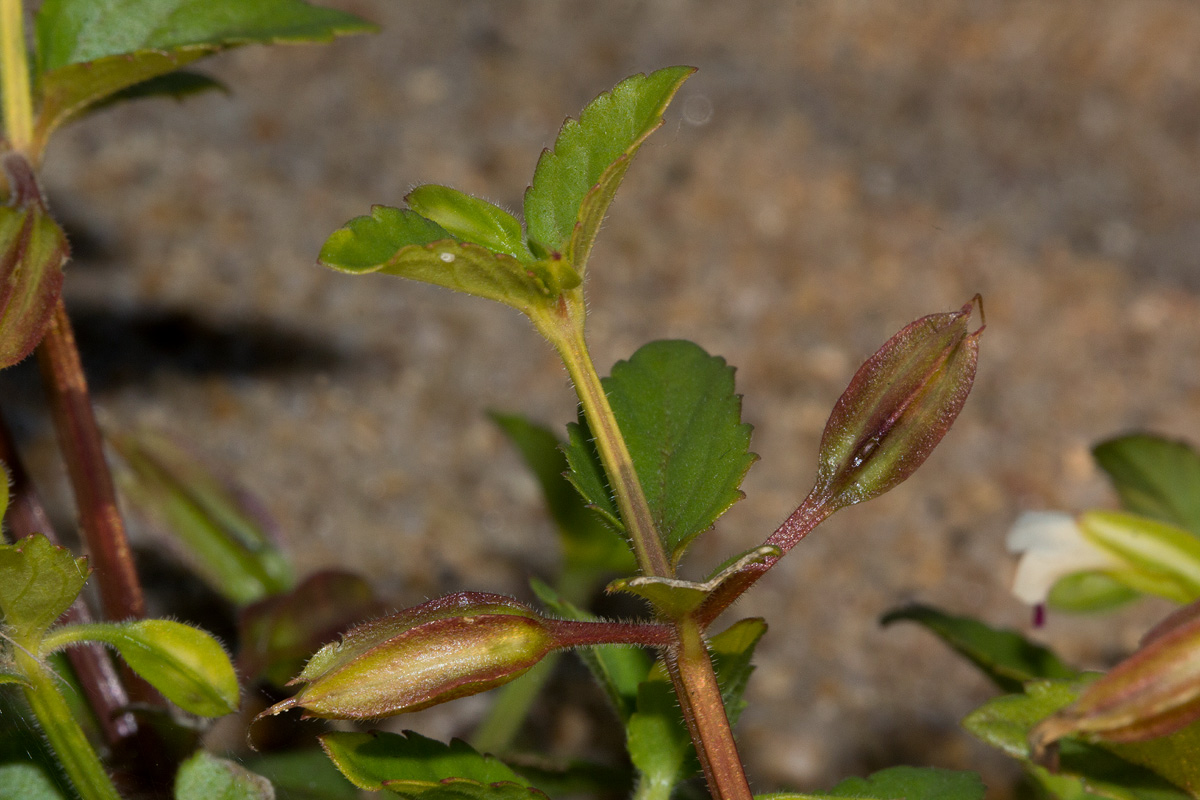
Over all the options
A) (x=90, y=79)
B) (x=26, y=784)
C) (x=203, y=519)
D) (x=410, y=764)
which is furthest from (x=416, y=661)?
(x=203, y=519)

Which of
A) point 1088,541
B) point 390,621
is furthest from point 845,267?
point 390,621

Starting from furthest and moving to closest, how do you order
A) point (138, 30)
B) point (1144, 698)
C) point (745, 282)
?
point (745, 282) → point (138, 30) → point (1144, 698)

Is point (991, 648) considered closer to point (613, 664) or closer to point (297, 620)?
point (613, 664)

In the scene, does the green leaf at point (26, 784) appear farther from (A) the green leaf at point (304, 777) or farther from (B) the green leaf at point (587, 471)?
(B) the green leaf at point (587, 471)

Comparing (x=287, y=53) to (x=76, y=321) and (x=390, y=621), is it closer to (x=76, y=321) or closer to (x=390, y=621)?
(x=76, y=321)

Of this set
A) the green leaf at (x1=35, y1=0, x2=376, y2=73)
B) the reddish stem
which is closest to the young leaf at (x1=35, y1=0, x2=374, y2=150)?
the green leaf at (x1=35, y1=0, x2=376, y2=73)

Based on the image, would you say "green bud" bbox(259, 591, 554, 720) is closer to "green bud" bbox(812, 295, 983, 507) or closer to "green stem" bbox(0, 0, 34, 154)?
"green bud" bbox(812, 295, 983, 507)
